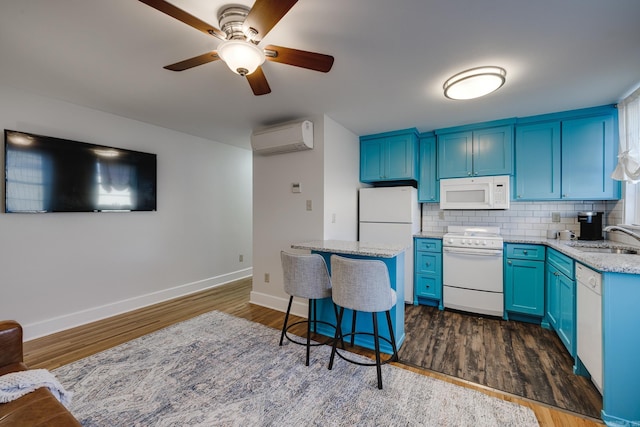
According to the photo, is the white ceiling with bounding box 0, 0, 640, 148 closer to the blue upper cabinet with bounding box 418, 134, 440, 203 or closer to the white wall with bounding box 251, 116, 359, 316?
the white wall with bounding box 251, 116, 359, 316

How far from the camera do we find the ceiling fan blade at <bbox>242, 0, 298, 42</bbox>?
46.0 inches

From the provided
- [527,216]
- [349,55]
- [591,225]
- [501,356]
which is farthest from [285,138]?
[591,225]

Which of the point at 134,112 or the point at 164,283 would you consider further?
the point at 164,283

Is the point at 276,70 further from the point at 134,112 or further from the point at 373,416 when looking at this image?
the point at 373,416

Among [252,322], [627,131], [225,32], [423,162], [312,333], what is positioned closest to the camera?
[225,32]

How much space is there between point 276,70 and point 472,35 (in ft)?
4.48

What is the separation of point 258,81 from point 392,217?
93.8 inches

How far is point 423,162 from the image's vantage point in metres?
3.76

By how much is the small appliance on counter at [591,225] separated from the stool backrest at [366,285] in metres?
2.62

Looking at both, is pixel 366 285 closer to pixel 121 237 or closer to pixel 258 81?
pixel 258 81

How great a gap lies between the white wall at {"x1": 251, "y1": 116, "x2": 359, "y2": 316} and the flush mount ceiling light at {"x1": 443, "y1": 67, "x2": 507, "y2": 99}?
4.47 ft

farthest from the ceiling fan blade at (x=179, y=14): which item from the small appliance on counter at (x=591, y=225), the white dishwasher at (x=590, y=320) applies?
the small appliance on counter at (x=591, y=225)

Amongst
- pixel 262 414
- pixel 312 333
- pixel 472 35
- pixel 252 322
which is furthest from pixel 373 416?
pixel 472 35

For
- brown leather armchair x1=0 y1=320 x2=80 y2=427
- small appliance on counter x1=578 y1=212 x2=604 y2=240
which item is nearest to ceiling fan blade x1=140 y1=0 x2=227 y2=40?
brown leather armchair x1=0 y1=320 x2=80 y2=427
